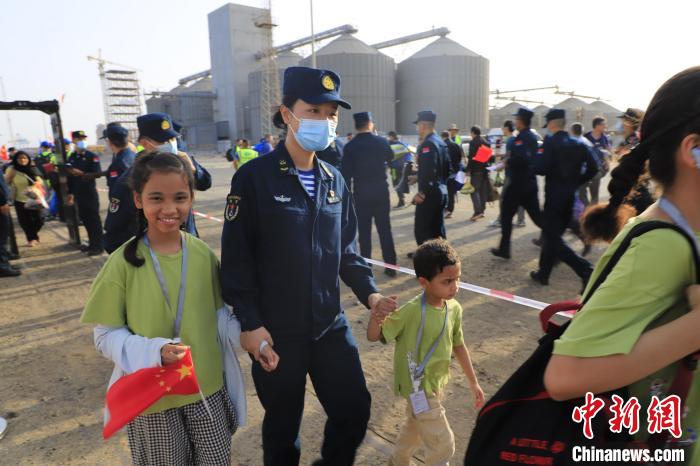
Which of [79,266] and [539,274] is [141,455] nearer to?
[539,274]

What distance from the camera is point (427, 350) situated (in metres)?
2.32

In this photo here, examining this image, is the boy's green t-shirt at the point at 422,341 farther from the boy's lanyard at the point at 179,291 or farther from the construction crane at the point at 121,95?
the construction crane at the point at 121,95

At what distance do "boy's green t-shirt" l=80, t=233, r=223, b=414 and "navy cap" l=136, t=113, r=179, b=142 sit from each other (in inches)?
91.9

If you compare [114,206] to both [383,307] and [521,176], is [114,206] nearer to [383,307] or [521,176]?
[383,307]

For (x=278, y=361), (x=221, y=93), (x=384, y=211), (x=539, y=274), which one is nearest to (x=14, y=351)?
(x=278, y=361)

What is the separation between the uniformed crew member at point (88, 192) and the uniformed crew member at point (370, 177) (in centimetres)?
461

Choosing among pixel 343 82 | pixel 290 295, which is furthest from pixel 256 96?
pixel 290 295

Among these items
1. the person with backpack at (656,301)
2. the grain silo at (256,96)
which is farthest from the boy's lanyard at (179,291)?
the grain silo at (256,96)

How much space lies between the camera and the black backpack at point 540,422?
103cm

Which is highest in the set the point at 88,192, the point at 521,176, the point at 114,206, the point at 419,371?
the point at 114,206

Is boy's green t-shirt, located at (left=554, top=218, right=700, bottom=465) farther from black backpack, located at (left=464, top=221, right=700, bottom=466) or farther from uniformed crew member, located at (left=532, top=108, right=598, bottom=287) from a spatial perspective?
uniformed crew member, located at (left=532, top=108, right=598, bottom=287)

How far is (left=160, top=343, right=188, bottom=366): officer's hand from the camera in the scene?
5.53 ft

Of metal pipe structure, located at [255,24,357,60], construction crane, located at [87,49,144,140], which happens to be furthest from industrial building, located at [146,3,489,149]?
construction crane, located at [87,49,144,140]

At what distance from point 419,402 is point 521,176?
4726 mm
